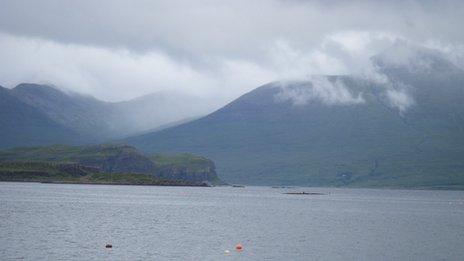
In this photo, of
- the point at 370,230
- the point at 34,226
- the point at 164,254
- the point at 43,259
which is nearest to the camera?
the point at 43,259

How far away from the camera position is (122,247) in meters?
87.2

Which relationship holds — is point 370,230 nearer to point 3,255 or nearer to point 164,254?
point 164,254

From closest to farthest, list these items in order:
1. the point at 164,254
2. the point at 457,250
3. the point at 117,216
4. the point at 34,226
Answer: the point at 164,254 < the point at 457,250 < the point at 34,226 < the point at 117,216

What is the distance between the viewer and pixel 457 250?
95.6m

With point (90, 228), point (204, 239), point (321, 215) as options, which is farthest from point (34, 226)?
point (321, 215)

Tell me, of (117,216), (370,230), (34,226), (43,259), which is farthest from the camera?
(117,216)

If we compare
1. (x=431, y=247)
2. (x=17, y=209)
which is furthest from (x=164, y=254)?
(x=17, y=209)

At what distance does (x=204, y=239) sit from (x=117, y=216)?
37495 mm

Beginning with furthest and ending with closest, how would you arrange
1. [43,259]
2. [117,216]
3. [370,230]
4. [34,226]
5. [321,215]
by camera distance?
1. [321,215]
2. [117,216]
3. [370,230]
4. [34,226]
5. [43,259]

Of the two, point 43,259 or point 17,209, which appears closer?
point 43,259

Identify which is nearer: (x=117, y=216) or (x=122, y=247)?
(x=122, y=247)

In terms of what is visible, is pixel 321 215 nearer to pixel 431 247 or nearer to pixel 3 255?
pixel 431 247

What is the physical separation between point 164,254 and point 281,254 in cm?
1324

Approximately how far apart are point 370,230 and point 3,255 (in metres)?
63.4
